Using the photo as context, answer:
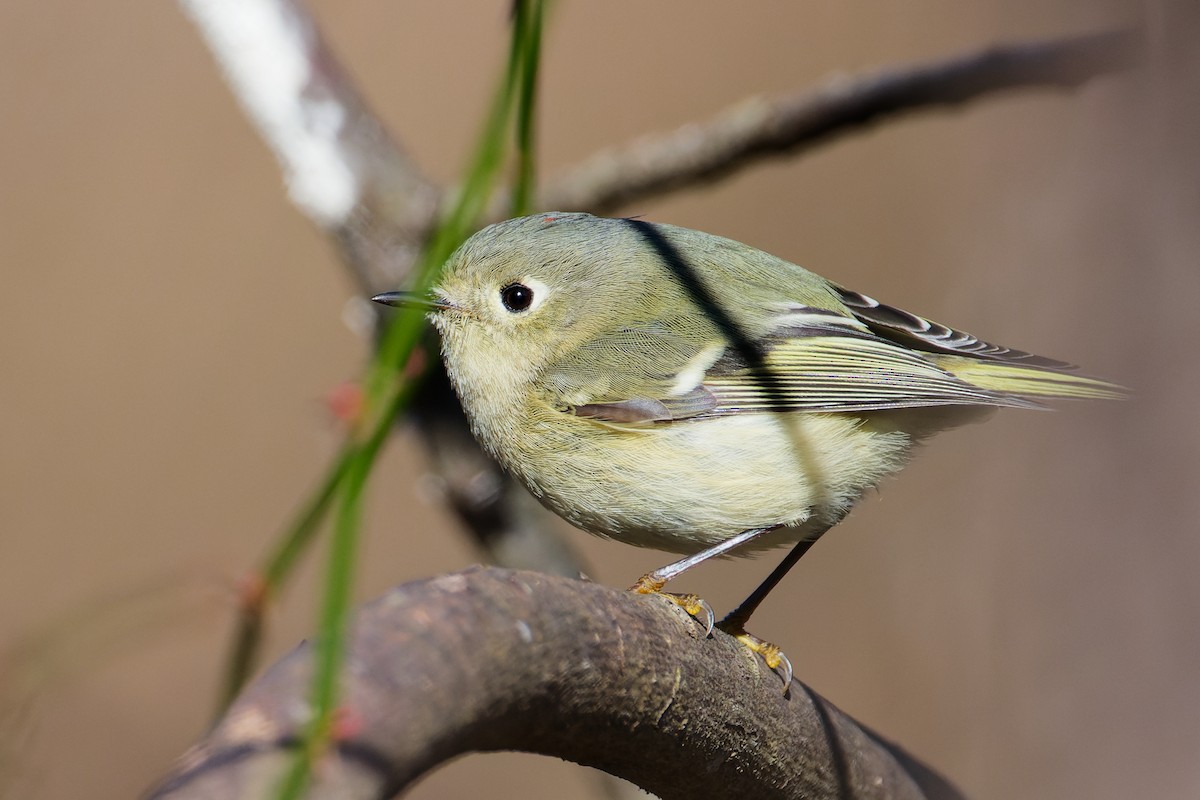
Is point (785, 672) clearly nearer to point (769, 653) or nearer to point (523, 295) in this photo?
point (769, 653)

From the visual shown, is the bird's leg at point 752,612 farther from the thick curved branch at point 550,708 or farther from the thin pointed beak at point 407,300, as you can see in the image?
the thin pointed beak at point 407,300

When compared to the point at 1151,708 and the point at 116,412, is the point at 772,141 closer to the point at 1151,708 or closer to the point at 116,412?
the point at 1151,708

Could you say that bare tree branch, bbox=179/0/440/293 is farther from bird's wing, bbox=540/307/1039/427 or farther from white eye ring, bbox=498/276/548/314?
bird's wing, bbox=540/307/1039/427

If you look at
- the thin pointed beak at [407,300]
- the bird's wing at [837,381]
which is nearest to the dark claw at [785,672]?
the bird's wing at [837,381]

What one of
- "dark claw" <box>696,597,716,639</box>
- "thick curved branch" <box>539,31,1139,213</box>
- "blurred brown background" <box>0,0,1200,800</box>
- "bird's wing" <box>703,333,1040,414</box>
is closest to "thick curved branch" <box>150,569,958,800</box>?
"dark claw" <box>696,597,716,639</box>

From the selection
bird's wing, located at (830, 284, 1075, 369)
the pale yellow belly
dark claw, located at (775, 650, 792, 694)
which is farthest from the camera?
bird's wing, located at (830, 284, 1075, 369)

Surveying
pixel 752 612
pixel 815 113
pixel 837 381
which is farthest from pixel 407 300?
pixel 815 113
